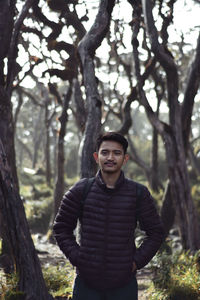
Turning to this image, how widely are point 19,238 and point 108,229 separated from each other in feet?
4.92

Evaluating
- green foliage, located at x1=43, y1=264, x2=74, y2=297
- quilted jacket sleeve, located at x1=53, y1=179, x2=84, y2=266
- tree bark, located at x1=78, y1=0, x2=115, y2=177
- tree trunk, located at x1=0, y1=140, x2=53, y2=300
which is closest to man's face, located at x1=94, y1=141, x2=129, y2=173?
quilted jacket sleeve, located at x1=53, y1=179, x2=84, y2=266

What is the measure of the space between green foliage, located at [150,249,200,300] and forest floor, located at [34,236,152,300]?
1.16 feet

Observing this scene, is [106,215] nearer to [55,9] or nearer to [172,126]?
[172,126]

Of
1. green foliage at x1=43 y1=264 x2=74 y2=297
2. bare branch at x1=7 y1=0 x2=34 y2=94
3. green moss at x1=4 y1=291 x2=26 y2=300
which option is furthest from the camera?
bare branch at x1=7 y1=0 x2=34 y2=94

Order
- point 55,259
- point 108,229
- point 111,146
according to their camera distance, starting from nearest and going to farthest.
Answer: point 108,229 → point 111,146 → point 55,259

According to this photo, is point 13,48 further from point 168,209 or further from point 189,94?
point 168,209

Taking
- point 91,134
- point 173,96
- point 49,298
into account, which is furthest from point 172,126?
point 49,298

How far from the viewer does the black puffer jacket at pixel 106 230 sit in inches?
120

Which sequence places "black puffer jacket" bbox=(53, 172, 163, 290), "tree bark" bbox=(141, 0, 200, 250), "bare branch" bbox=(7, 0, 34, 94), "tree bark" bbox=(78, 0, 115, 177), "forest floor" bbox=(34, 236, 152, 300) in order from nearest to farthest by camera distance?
1. "black puffer jacket" bbox=(53, 172, 163, 290)
2. "tree bark" bbox=(78, 0, 115, 177)
3. "bare branch" bbox=(7, 0, 34, 94)
4. "forest floor" bbox=(34, 236, 152, 300)
5. "tree bark" bbox=(141, 0, 200, 250)

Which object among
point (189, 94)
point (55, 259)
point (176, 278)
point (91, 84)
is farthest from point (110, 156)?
point (55, 259)

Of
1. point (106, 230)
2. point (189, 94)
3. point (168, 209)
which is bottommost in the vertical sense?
point (168, 209)

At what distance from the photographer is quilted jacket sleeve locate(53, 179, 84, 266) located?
3.14 meters

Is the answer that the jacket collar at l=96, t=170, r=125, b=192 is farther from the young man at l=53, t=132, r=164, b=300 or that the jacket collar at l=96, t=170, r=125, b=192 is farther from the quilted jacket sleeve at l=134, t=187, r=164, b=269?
the quilted jacket sleeve at l=134, t=187, r=164, b=269

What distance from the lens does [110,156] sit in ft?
10.3
